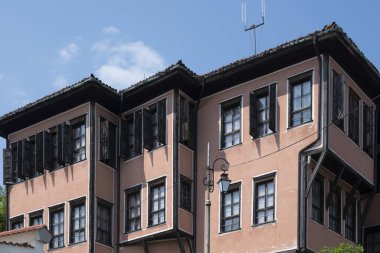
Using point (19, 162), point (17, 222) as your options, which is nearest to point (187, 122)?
point (19, 162)

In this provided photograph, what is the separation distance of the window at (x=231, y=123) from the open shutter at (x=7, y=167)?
10114 mm

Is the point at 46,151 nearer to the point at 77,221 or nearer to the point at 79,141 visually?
the point at 79,141

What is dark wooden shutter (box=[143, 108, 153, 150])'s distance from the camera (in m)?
36.4

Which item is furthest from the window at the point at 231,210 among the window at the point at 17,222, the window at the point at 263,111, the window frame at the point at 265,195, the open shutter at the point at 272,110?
the window at the point at 17,222

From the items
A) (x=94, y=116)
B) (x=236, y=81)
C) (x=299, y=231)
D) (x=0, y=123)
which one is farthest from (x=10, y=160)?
(x=299, y=231)

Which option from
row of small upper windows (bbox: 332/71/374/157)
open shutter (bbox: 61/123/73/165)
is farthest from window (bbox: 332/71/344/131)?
open shutter (bbox: 61/123/73/165)

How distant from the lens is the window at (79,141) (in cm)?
3778

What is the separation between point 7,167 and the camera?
40812 millimetres

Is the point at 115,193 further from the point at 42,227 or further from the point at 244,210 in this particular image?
the point at 42,227

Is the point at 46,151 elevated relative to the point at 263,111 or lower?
lower

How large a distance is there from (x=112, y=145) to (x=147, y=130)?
7.29ft

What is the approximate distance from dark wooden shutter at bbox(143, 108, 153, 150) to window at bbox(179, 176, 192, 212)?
1.90 m

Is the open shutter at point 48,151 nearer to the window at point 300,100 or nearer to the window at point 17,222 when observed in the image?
the window at point 17,222

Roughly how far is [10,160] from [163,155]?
26.7 ft
